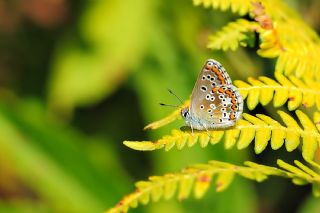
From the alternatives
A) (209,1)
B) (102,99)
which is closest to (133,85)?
(102,99)

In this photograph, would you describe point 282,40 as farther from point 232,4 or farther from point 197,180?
point 197,180

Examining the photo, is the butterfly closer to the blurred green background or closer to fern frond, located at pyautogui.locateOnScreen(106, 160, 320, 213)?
fern frond, located at pyautogui.locateOnScreen(106, 160, 320, 213)

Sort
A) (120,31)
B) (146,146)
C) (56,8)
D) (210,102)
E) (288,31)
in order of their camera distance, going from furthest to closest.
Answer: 1. (56,8)
2. (120,31)
3. (288,31)
4. (210,102)
5. (146,146)

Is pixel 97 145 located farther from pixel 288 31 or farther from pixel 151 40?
pixel 288 31

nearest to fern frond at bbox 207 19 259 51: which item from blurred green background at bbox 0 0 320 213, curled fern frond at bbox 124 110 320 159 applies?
curled fern frond at bbox 124 110 320 159

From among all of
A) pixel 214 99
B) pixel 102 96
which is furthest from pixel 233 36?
pixel 102 96

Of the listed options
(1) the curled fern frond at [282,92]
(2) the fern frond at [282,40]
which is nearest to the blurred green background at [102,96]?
(2) the fern frond at [282,40]
